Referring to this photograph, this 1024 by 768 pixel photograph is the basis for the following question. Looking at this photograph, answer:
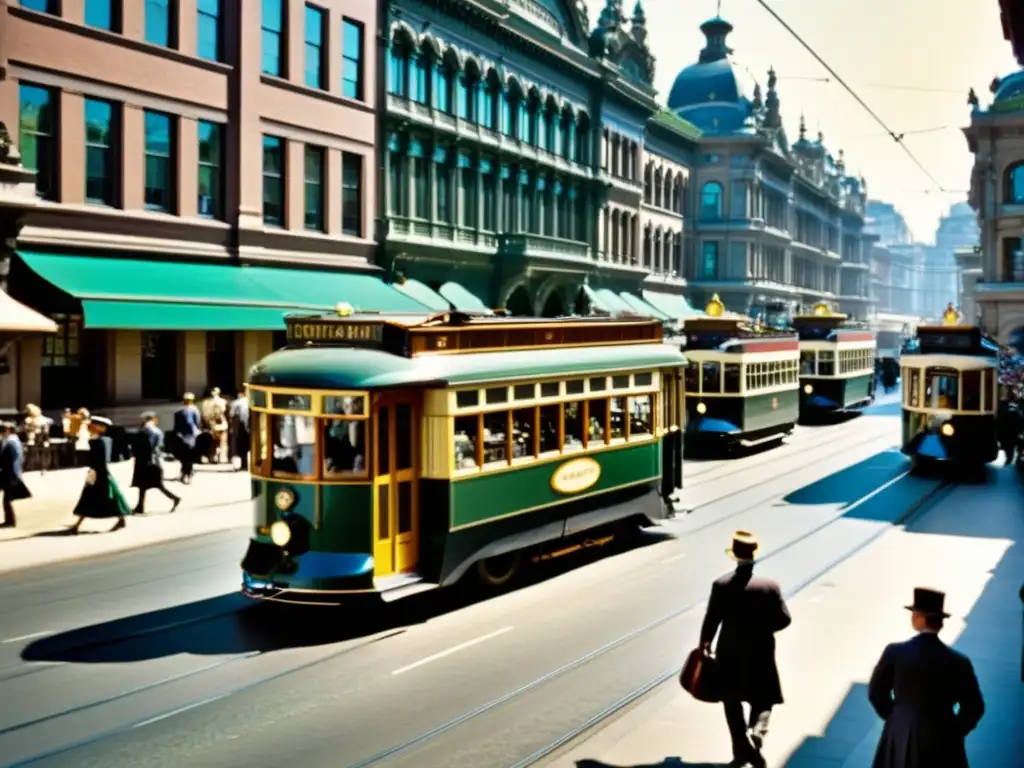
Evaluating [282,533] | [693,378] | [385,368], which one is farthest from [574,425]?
[693,378]

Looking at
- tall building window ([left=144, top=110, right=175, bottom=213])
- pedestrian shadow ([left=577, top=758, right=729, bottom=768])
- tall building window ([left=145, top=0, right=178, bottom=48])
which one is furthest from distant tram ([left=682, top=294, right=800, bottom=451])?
pedestrian shadow ([left=577, top=758, right=729, bottom=768])

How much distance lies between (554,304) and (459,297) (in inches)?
394

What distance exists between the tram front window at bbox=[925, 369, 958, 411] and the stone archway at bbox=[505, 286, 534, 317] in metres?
20.2

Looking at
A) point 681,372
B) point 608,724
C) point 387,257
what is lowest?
point 608,724

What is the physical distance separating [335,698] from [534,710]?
1594 millimetres

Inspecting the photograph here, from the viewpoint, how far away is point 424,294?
122 feet

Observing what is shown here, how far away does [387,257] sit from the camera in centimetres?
3678

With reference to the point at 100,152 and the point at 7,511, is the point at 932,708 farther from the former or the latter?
the point at 100,152

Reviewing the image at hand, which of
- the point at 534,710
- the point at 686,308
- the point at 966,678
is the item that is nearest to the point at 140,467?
the point at 534,710

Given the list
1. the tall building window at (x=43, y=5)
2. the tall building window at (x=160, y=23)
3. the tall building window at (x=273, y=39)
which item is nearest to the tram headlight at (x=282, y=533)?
the tall building window at (x=43, y=5)

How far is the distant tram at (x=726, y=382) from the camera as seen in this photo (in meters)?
29.9

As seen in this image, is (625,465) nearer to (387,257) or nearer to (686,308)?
(387,257)

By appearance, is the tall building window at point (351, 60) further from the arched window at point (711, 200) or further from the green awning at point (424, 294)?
the arched window at point (711, 200)

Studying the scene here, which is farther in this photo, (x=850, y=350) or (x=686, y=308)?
(x=686, y=308)
